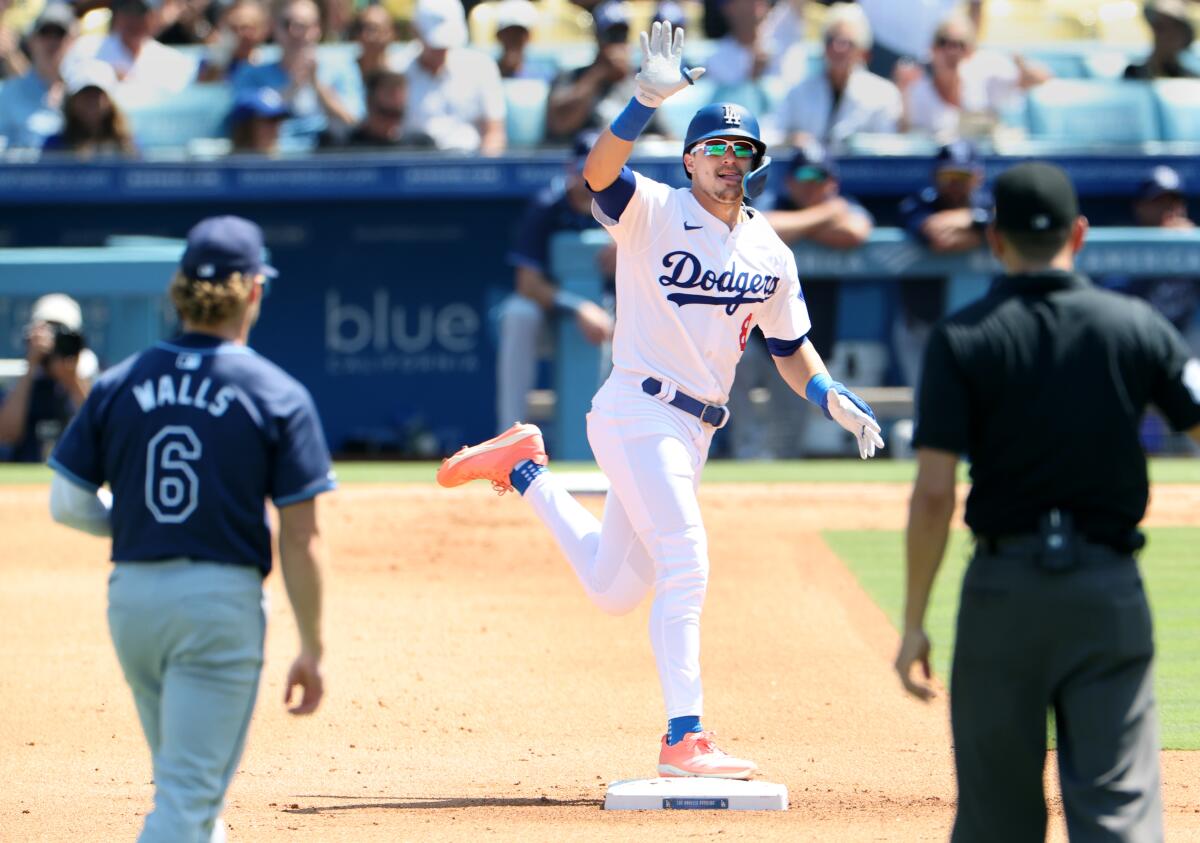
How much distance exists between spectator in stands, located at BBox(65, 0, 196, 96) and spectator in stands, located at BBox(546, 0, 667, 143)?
2.77 metres

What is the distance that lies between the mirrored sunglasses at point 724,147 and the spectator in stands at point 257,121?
23.4 ft

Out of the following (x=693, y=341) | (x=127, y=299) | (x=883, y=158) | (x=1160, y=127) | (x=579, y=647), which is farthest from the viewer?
(x=1160, y=127)

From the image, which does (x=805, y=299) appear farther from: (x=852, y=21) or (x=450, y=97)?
(x=450, y=97)

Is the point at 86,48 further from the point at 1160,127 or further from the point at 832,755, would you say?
the point at 832,755

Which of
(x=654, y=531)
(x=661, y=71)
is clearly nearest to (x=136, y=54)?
(x=661, y=71)

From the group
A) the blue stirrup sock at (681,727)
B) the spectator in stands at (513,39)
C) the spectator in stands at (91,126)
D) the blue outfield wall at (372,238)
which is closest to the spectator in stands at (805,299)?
the blue outfield wall at (372,238)

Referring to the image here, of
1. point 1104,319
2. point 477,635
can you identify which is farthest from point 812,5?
point 1104,319

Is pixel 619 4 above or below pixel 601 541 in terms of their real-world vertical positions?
above

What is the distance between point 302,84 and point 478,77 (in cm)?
124

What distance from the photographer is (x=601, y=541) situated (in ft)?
16.9

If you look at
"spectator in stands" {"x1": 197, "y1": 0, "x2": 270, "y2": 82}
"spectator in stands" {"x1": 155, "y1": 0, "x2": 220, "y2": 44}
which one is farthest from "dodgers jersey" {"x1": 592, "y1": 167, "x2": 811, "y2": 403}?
"spectator in stands" {"x1": 155, "y1": 0, "x2": 220, "y2": 44}

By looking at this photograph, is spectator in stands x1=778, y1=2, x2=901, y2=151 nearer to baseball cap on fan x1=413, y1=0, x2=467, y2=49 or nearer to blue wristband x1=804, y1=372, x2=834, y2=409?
baseball cap on fan x1=413, y1=0, x2=467, y2=49

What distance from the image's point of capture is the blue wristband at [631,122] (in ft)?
15.6

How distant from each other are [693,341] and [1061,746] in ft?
6.30
